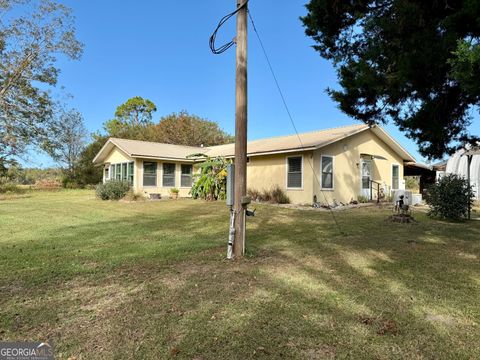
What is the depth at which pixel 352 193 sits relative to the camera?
1625 cm

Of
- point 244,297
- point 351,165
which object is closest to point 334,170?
Result: point 351,165

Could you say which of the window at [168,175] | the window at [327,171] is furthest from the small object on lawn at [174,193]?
the window at [327,171]

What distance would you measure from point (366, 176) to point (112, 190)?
13.6 m

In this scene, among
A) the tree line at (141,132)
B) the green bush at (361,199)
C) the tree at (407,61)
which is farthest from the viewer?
the tree line at (141,132)

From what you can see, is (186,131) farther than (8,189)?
Yes

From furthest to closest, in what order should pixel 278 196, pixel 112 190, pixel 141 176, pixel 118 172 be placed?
pixel 118 172
pixel 141 176
pixel 112 190
pixel 278 196

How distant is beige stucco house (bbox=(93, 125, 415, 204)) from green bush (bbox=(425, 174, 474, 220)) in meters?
4.91

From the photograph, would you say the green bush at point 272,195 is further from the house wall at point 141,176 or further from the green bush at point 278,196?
the house wall at point 141,176

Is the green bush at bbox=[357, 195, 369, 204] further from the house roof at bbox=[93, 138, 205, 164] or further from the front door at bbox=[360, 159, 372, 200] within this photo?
the house roof at bbox=[93, 138, 205, 164]

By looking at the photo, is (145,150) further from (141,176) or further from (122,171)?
(122,171)

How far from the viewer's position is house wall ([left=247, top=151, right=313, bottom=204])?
48.6 feet

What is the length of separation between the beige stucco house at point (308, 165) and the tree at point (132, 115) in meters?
26.0

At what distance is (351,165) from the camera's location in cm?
1628

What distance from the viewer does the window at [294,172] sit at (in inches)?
599
